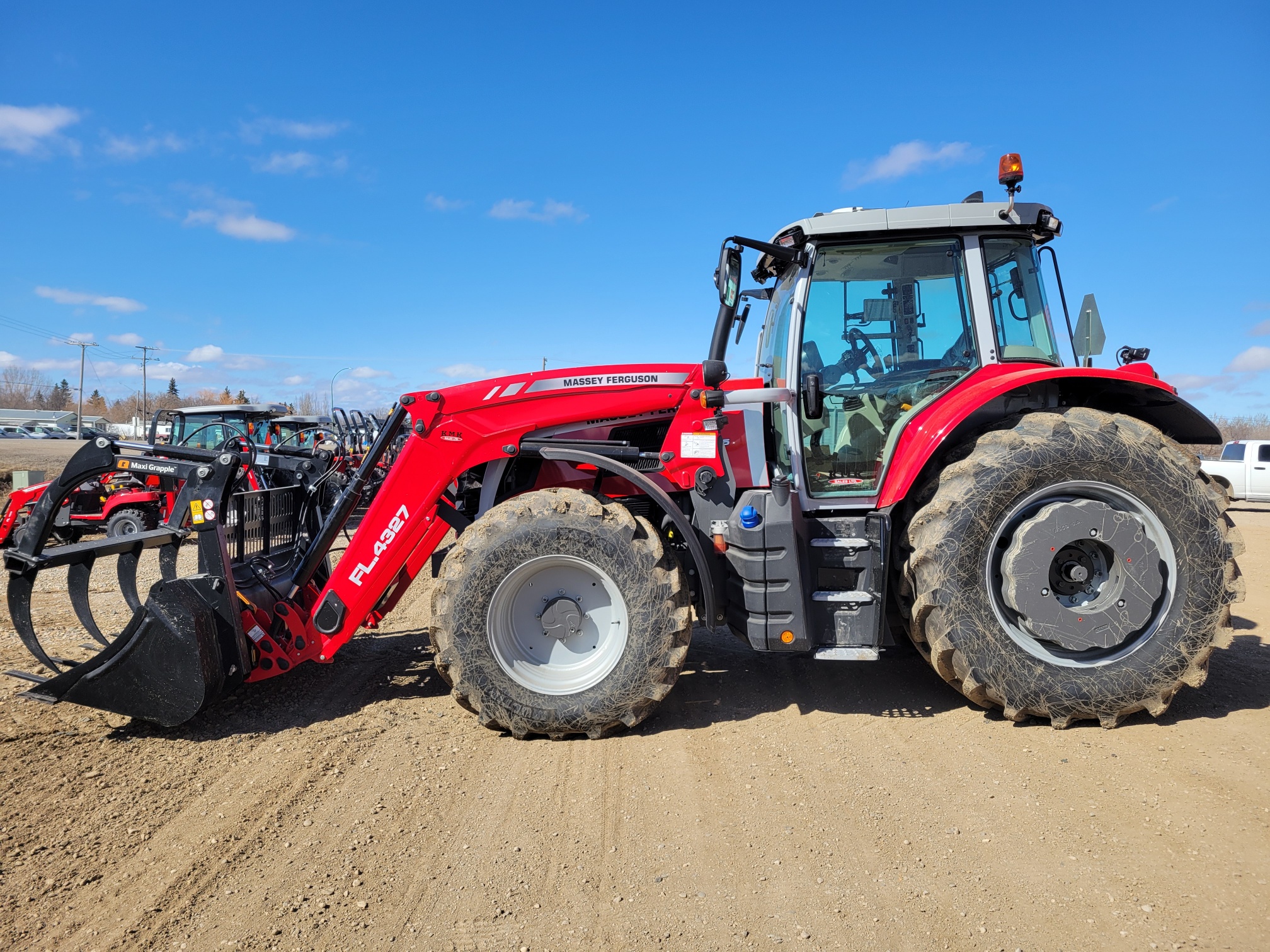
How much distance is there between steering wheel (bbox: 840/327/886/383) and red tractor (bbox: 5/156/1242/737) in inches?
0.5

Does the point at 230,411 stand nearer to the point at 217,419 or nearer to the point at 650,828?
the point at 217,419

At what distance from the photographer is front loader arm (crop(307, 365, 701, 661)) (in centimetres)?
380

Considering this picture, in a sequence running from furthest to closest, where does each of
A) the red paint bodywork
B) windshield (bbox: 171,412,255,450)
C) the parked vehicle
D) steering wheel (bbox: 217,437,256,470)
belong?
1. the parked vehicle
2. windshield (bbox: 171,412,255,450)
3. steering wheel (bbox: 217,437,256,470)
4. the red paint bodywork

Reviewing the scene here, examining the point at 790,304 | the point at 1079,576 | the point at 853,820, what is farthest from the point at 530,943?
the point at 790,304

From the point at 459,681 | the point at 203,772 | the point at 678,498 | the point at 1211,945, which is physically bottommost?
the point at 1211,945

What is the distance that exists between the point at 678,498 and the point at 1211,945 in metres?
2.69

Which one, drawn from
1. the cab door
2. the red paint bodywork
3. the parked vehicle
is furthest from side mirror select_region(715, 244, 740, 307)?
the parked vehicle

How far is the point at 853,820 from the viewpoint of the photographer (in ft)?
9.33

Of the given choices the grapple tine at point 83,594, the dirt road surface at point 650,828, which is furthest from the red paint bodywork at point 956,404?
the grapple tine at point 83,594

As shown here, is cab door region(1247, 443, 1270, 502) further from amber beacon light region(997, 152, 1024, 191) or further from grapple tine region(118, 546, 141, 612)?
grapple tine region(118, 546, 141, 612)

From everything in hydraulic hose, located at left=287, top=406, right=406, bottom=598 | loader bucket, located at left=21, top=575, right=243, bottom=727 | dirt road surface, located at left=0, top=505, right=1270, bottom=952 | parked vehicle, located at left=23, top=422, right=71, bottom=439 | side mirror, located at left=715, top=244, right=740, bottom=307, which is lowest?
dirt road surface, located at left=0, top=505, right=1270, bottom=952

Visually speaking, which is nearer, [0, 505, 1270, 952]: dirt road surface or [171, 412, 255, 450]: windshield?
[0, 505, 1270, 952]: dirt road surface

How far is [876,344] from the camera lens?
13.6 ft

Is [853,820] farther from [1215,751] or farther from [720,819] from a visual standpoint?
[1215,751]
